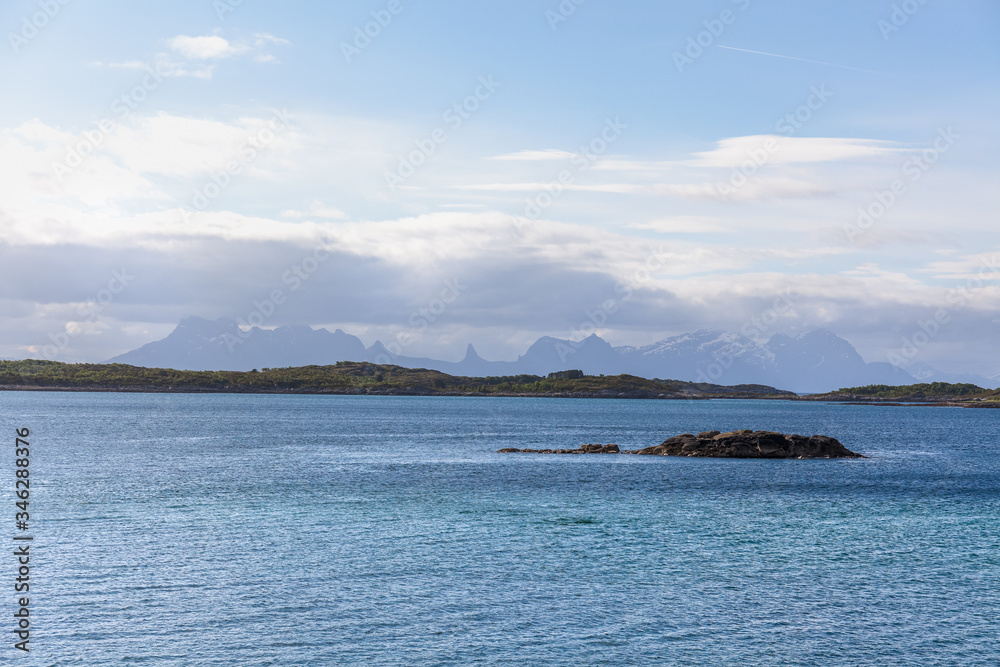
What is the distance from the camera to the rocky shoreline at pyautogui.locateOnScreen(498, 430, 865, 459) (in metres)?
97.4

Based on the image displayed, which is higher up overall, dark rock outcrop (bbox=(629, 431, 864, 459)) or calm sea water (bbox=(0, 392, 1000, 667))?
dark rock outcrop (bbox=(629, 431, 864, 459))

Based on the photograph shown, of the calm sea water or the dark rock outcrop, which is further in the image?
the dark rock outcrop

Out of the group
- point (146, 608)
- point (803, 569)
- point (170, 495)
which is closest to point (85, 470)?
point (170, 495)

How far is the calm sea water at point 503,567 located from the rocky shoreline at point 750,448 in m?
17.7

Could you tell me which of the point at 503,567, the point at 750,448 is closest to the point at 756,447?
the point at 750,448

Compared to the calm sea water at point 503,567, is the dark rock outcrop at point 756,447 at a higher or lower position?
higher

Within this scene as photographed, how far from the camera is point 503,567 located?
3809 cm

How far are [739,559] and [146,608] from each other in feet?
91.3

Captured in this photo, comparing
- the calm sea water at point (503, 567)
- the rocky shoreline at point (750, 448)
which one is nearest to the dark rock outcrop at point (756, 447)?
the rocky shoreline at point (750, 448)

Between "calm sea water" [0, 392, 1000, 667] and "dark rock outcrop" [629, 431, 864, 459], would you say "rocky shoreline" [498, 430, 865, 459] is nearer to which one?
"dark rock outcrop" [629, 431, 864, 459]

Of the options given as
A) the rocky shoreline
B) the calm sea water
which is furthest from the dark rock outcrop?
the calm sea water

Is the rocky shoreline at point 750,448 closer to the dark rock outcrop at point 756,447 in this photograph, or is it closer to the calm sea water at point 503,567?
the dark rock outcrop at point 756,447

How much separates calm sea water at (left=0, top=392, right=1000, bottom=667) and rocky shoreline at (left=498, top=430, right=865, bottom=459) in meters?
17.7

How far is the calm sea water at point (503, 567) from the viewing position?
27781 millimetres
